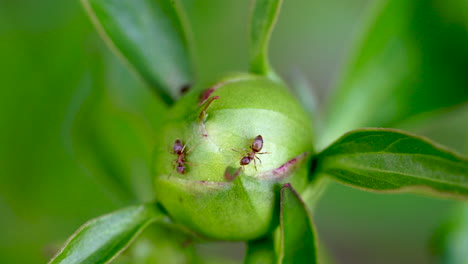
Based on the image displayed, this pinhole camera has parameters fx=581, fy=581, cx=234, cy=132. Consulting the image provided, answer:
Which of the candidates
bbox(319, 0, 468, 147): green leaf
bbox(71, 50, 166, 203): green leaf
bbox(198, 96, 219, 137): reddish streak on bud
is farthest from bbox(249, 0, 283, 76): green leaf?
bbox(71, 50, 166, 203): green leaf

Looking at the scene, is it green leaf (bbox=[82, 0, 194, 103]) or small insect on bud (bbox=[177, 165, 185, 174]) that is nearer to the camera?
small insect on bud (bbox=[177, 165, 185, 174])

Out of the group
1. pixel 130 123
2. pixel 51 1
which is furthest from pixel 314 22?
pixel 130 123

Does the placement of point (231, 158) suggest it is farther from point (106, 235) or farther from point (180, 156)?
point (106, 235)

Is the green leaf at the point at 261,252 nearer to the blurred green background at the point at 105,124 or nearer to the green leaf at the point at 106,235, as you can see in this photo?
the green leaf at the point at 106,235

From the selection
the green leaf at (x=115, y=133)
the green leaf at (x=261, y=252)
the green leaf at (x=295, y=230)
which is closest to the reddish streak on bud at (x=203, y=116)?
the green leaf at (x=295, y=230)

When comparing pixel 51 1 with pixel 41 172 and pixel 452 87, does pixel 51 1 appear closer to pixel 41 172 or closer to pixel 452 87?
pixel 41 172

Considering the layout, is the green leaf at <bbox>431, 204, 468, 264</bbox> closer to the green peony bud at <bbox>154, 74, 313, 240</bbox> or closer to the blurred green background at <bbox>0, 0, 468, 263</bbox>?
the blurred green background at <bbox>0, 0, 468, 263</bbox>

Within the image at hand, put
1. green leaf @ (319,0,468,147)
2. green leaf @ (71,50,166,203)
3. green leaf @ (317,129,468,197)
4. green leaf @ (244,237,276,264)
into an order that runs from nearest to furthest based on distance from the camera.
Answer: green leaf @ (317,129,468,197) < green leaf @ (244,237,276,264) < green leaf @ (319,0,468,147) < green leaf @ (71,50,166,203)
